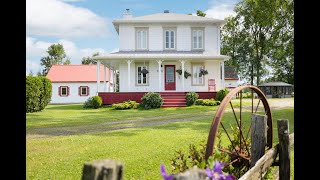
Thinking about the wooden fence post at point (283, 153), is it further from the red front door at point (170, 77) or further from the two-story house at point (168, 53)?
the red front door at point (170, 77)

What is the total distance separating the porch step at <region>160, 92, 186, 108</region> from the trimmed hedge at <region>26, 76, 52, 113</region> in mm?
8259

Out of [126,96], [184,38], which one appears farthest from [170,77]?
[126,96]

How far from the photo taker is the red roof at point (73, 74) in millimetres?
43900

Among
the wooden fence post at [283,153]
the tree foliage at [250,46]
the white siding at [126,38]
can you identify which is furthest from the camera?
the tree foliage at [250,46]

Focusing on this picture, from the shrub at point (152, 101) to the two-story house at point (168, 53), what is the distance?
3.64m

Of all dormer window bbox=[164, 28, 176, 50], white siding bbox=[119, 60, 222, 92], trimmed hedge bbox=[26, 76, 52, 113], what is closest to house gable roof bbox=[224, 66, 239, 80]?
white siding bbox=[119, 60, 222, 92]

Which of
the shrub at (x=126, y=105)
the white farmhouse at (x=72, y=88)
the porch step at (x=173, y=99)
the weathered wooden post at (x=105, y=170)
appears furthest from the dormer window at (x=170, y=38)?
the weathered wooden post at (x=105, y=170)

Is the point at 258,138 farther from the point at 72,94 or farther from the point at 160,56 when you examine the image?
the point at 72,94

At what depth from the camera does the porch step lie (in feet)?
79.8

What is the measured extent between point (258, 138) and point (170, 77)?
2478cm

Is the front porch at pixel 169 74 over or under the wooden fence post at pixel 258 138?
over
